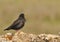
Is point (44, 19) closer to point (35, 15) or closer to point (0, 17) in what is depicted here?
point (35, 15)

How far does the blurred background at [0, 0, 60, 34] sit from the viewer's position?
1942 cm

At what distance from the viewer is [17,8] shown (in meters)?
24.1

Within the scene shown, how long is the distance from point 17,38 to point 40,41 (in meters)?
0.63

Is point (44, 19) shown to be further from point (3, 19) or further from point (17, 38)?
point (17, 38)

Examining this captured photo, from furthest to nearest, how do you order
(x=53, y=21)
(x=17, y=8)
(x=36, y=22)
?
(x=17, y=8) → (x=53, y=21) → (x=36, y=22)

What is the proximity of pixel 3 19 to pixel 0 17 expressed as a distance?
0.97 metres

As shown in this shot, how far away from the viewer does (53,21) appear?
21875mm

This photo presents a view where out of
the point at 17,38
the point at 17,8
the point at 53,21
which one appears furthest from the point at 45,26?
the point at 17,38

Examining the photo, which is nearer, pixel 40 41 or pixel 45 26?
pixel 40 41

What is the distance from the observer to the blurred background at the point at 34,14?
19423mm

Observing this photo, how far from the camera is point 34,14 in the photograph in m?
23.1

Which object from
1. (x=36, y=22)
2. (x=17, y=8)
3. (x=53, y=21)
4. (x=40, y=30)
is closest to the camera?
(x=40, y=30)

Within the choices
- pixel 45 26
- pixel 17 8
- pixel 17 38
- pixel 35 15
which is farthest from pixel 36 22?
pixel 17 38

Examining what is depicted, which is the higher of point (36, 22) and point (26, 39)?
point (26, 39)
